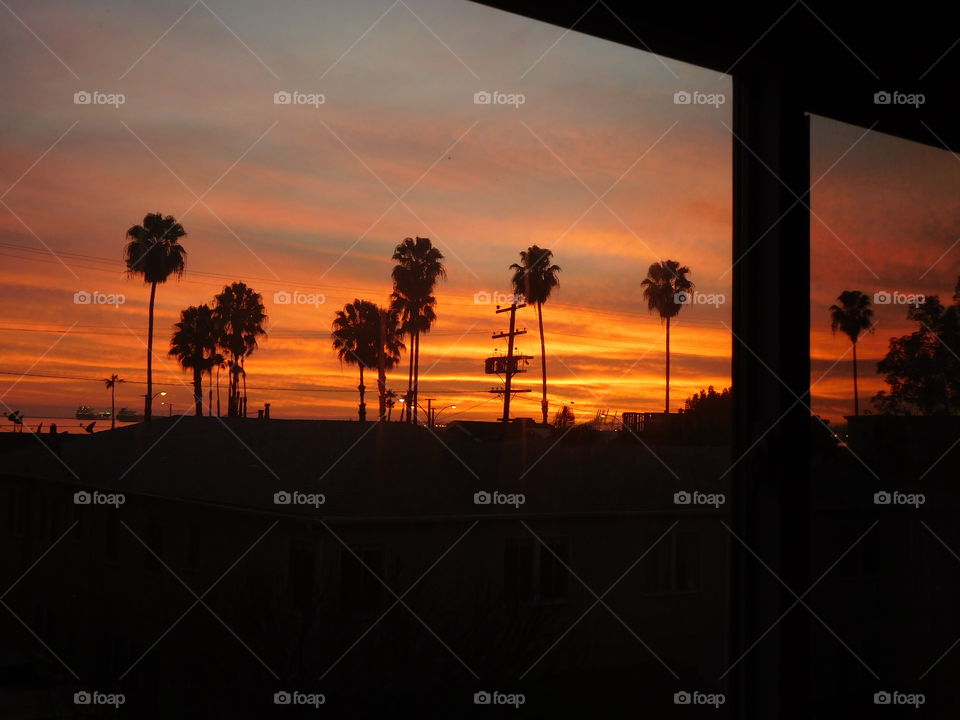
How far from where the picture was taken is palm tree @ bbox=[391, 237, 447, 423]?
5.09 feet

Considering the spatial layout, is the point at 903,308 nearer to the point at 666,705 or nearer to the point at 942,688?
the point at 942,688

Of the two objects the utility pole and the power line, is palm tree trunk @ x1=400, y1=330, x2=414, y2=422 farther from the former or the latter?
the utility pole

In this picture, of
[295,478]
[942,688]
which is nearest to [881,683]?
[942,688]

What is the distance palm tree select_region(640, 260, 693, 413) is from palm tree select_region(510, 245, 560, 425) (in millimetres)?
264

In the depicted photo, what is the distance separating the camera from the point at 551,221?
5.73 ft

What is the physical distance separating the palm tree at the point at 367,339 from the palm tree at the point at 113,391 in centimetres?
36

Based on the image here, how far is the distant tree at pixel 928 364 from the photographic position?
2412mm

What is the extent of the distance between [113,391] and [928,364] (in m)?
2.24

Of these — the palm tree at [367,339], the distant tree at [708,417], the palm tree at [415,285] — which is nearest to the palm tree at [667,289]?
the distant tree at [708,417]

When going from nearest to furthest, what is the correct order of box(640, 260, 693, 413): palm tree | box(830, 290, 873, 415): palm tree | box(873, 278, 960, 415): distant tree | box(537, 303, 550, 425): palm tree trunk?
box(537, 303, 550, 425): palm tree trunk → box(640, 260, 693, 413): palm tree → box(830, 290, 873, 415): palm tree → box(873, 278, 960, 415): distant tree

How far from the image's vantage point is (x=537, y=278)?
1.69m

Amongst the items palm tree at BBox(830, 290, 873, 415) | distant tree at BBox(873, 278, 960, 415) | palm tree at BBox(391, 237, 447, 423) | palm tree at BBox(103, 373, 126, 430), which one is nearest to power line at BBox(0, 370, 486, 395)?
palm tree at BBox(103, 373, 126, 430)

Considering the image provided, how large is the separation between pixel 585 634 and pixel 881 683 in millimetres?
1190

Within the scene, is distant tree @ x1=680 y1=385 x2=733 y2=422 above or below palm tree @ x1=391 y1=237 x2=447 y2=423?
below
